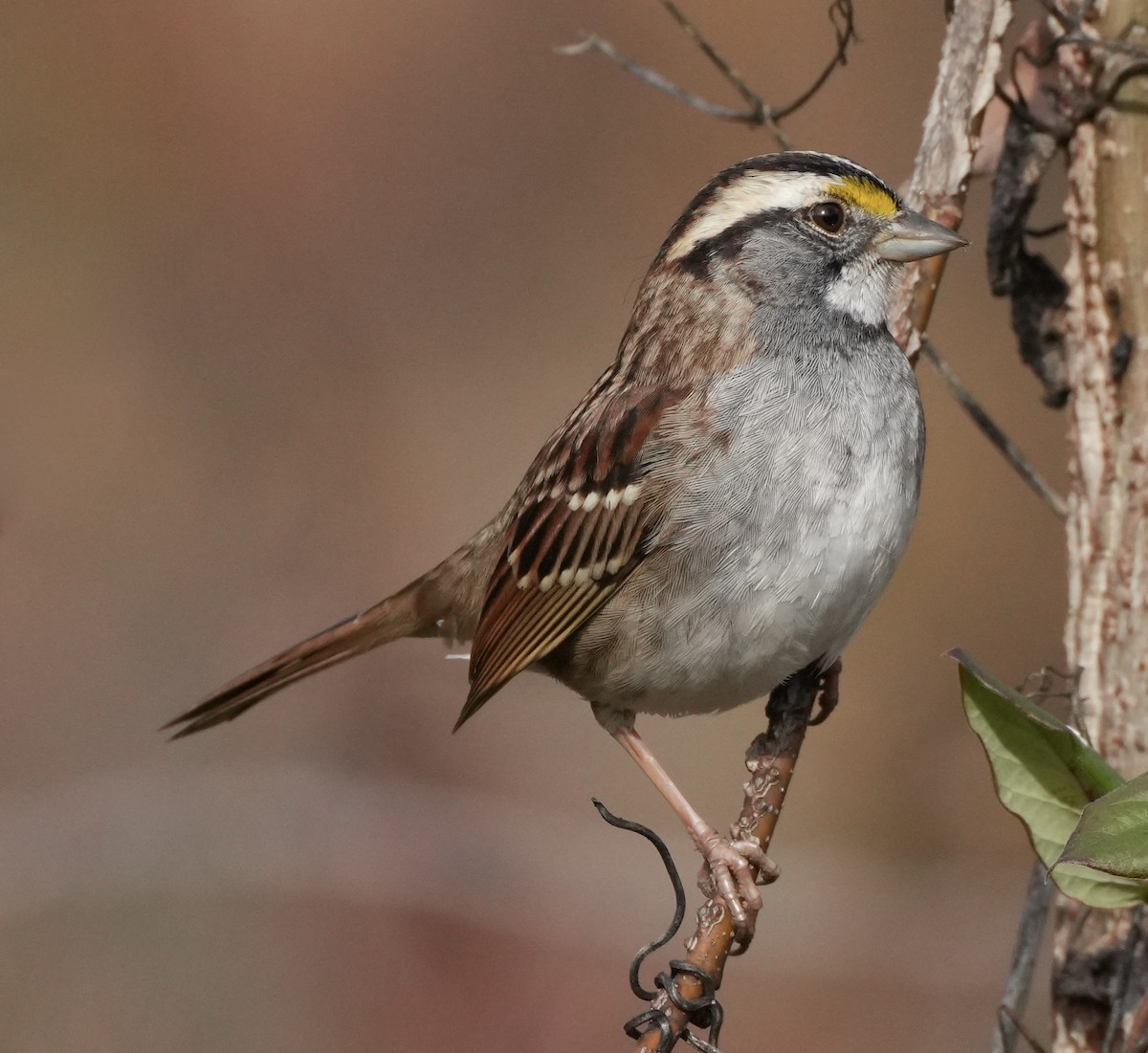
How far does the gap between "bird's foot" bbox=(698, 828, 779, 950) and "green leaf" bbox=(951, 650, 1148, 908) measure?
1.99 ft

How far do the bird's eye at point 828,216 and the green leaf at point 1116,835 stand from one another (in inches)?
57.2

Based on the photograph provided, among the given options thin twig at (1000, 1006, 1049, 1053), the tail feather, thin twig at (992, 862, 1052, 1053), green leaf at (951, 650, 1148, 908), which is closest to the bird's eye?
green leaf at (951, 650, 1148, 908)

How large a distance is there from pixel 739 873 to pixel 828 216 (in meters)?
1.30

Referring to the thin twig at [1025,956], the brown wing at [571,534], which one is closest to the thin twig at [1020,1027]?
the thin twig at [1025,956]

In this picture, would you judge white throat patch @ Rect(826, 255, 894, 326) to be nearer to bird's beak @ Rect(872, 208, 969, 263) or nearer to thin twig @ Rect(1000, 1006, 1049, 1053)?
bird's beak @ Rect(872, 208, 969, 263)

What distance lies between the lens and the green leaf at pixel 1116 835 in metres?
1.90

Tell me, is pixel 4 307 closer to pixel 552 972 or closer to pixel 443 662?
pixel 443 662

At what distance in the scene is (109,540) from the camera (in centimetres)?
644

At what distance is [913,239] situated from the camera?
9.36ft

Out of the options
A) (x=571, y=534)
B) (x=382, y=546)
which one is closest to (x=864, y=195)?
(x=571, y=534)

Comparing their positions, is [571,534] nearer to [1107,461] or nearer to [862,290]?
[862,290]

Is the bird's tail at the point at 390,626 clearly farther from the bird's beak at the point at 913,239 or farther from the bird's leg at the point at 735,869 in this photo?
the bird's beak at the point at 913,239

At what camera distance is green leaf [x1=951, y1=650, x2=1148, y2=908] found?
2193 mm

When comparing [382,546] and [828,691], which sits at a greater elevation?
[828,691]
